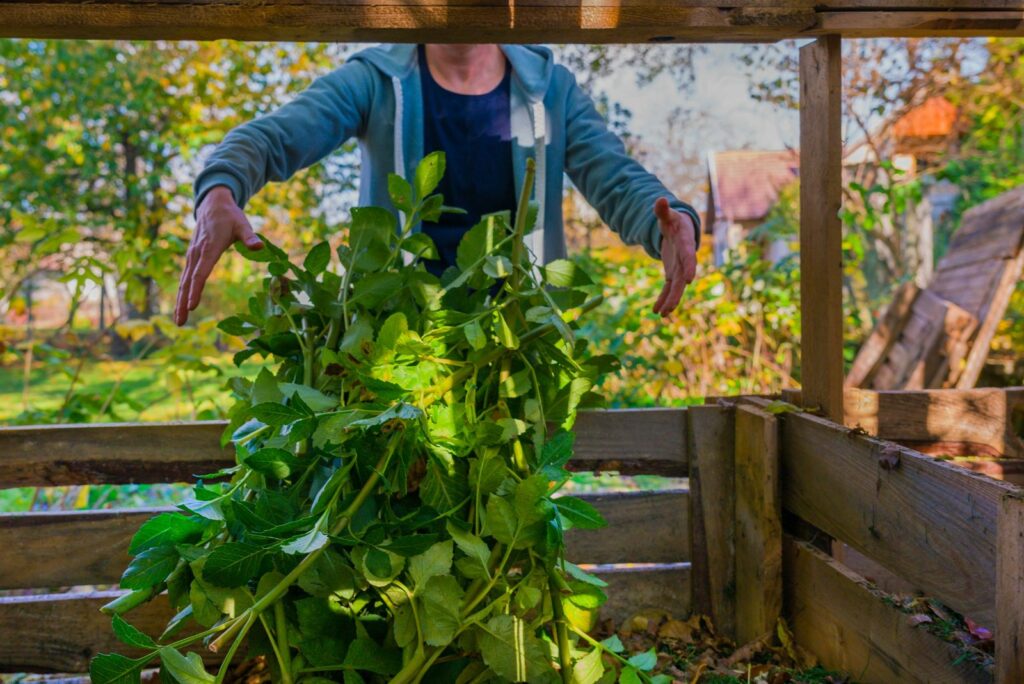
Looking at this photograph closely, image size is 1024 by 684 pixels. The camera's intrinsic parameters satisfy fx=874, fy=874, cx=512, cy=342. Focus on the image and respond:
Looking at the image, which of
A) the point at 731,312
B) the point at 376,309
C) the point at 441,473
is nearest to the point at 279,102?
the point at 731,312

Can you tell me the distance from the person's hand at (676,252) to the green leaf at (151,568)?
1.04 meters

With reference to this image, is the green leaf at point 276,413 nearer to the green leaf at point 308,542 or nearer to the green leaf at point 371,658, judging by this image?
the green leaf at point 308,542

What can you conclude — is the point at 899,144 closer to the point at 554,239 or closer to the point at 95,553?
the point at 554,239

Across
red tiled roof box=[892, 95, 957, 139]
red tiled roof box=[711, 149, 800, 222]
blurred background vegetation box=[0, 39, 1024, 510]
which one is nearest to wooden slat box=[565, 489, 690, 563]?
blurred background vegetation box=[0, 39, 1024, 510]

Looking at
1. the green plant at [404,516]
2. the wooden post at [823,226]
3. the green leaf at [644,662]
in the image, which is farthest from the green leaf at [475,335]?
the wooden post at [823,226]

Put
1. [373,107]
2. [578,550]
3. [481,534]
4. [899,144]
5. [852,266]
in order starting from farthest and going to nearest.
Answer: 1. [899,144]
2. [852,266]
3. [373,107]
4. [578,550]
5. [481,534]

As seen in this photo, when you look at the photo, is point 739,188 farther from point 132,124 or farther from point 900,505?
point 900,505

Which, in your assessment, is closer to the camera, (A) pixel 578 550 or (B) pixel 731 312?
(A) pixel 578 550

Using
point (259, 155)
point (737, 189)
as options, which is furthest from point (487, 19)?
point (737, 189)

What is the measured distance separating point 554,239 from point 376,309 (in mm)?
995

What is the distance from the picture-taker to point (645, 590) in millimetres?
1933

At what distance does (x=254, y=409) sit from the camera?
1171 mm

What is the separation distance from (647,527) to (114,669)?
3.84 feet

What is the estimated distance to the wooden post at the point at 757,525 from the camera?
177 cm
